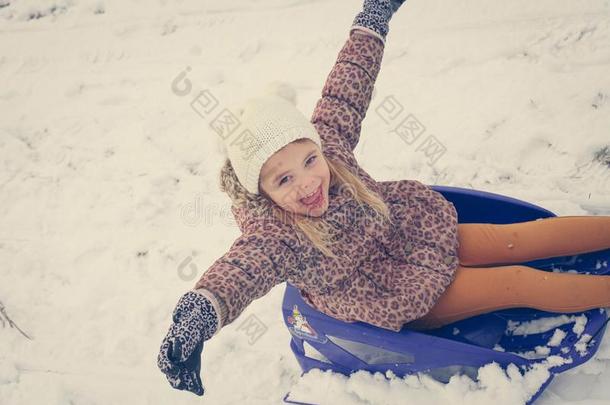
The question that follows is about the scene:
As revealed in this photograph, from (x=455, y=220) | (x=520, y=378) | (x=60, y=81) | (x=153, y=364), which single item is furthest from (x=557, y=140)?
(x=60, y=81)

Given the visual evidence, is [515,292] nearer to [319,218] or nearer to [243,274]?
[319,218]

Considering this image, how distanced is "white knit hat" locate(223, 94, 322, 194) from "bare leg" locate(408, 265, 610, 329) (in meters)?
0.54

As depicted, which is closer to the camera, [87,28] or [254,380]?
[254,380]

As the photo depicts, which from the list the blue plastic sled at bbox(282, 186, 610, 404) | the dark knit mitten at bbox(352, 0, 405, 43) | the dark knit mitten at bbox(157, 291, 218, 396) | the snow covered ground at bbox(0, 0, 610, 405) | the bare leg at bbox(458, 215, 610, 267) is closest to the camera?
the dark knit mitten at bbox(157, 291, 218, 396)

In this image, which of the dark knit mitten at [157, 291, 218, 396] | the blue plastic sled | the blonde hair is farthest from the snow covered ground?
the dark knit mitten at [157, 291, 218, 396]

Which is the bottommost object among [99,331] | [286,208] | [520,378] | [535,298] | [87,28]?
[99,331]

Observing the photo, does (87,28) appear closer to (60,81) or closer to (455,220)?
(60,81)

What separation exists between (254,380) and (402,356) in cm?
49

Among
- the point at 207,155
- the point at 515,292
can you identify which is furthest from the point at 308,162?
the point at 207,155

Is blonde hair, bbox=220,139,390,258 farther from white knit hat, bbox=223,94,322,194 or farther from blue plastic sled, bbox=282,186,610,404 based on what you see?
blue plastic sled, bbox=282,186,610,404

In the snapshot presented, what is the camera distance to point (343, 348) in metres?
1.61

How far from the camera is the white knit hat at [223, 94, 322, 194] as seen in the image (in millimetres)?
1333

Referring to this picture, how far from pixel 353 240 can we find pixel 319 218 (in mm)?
103

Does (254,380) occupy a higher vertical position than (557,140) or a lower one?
lower
